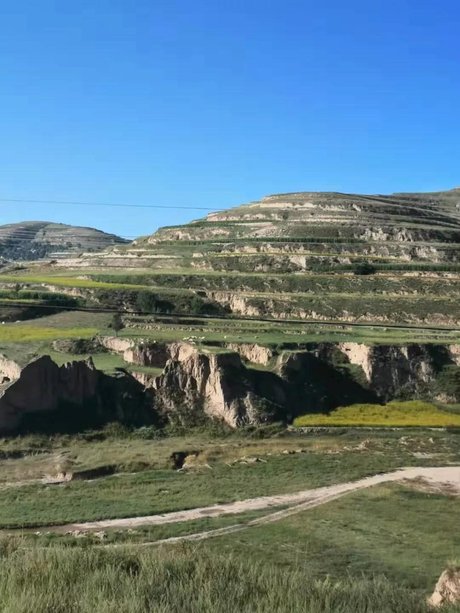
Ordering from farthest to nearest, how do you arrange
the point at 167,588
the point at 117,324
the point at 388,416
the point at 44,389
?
the point at 117,324 < the point at 388,416 < the point at 44,389 < the point at 167,588

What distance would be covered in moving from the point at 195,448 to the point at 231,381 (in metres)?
4.87

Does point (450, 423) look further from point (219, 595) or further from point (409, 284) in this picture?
point (219, 595)

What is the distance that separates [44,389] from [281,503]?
1347 centimetres

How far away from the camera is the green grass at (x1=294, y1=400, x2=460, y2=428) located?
33875mm

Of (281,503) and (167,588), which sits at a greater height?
(167,588)

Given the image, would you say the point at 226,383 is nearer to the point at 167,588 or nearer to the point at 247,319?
the point at 247,319

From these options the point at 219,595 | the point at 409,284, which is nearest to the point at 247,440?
the point at 219,595

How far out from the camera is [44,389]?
3125 centimetres

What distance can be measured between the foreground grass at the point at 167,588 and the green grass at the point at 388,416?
2646cm

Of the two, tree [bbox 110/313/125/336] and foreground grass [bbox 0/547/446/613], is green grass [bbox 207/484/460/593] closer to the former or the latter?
foreground grass [bbox 0/547/446/613]

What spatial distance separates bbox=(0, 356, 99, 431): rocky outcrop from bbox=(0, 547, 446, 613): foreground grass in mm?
23396

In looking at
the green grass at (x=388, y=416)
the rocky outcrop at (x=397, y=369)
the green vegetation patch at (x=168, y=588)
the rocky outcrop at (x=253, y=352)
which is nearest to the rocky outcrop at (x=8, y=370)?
the rocky outcrop at (x=253, y=352)

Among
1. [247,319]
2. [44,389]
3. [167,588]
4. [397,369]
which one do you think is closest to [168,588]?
[167,588]

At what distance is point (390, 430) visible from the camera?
33.1 metres
